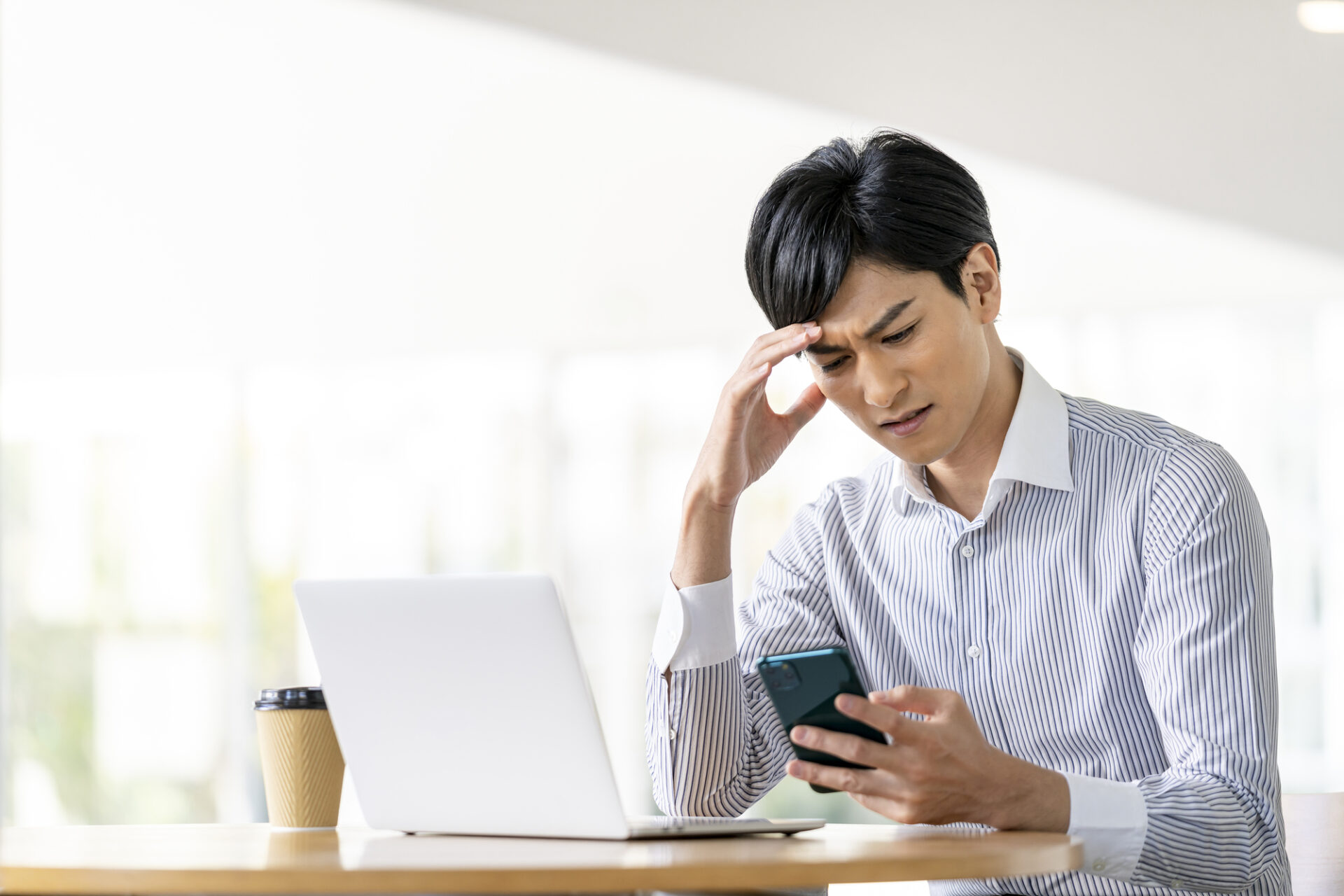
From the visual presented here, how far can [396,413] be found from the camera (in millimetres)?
5930

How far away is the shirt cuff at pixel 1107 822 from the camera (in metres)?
1.29

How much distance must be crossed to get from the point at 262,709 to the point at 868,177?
92 centimetres

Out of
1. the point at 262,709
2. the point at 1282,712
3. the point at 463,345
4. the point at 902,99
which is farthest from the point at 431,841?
the point at 463,345

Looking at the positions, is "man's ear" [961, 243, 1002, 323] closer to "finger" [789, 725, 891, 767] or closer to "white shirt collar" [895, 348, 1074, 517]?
"white shirt collar" [895, 348, 1074, 517]

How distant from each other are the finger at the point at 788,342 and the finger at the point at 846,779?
0.54m

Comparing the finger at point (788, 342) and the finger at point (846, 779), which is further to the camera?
the finger at point (788, 342)

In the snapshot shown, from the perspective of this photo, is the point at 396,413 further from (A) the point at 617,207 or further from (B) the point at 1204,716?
(B) the point at 1204,716

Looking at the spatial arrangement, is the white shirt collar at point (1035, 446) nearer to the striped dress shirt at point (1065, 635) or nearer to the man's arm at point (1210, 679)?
the striped dress shirt at point (1065, 635)

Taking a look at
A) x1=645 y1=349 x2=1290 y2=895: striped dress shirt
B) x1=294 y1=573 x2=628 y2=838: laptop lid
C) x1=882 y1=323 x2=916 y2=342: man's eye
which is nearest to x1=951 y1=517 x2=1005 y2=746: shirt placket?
x1=645 y1=349 x2=1290 y2=895: striped dress shirt

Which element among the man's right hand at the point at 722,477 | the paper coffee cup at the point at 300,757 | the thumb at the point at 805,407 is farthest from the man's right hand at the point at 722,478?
the paper coffee cup at the point at 300,757

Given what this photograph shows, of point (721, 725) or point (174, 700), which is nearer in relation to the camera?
point (721, 725)

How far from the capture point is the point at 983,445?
Result: 1775mm

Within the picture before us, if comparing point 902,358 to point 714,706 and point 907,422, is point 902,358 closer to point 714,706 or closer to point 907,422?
point 907,422

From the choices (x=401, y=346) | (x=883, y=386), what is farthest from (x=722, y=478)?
(x=401, y=346)
